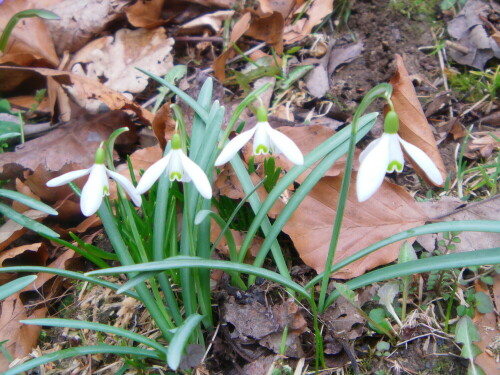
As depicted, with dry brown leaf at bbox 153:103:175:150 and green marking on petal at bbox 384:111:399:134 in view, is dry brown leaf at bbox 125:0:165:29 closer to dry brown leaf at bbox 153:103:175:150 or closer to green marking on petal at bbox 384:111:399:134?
dry brown leaf at bbox 153:103:175:150

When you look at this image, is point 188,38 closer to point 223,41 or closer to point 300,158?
point 223,41

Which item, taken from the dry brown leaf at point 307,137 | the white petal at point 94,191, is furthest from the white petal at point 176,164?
the dry brown leaf at point 307,137

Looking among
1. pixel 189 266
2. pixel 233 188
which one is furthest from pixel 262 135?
pixel 233 188

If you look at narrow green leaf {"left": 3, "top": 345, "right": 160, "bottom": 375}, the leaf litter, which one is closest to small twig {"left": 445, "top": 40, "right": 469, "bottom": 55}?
the leaf litter

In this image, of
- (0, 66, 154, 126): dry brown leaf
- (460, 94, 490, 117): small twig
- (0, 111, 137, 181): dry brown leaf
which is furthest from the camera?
(0, 66, 154, 126): dry brown leaf

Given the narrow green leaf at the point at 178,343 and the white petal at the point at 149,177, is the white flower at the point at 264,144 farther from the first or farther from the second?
the narrow green leaf at the point at 178,343

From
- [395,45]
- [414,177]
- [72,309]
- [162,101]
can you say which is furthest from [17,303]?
[395,45]

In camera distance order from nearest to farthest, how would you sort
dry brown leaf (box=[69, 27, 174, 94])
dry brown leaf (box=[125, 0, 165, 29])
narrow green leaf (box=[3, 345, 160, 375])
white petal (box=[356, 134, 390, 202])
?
white petal (box=[356, 134, 390, 202]), narrow green leaf (box=[3, 345, 160, 375]), dry brown leaf (box=[69, 27, 174, 94]), dry brown leaf (box=[125, 0, 165, 29])
